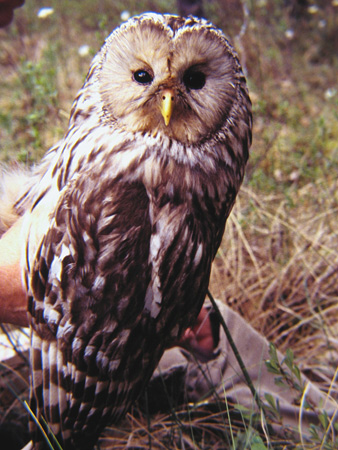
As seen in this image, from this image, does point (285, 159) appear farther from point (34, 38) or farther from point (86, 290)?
point (34, 38)

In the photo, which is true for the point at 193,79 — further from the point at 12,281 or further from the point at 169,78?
the point at 12,281

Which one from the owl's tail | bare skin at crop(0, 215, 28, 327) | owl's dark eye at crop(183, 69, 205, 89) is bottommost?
bare skin at crop(0, 215, 28, 327)

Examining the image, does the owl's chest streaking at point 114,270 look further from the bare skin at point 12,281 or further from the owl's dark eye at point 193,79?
the owl's dark eye at point 193,79

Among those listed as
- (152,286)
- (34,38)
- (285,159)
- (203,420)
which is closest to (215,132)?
(152,286)

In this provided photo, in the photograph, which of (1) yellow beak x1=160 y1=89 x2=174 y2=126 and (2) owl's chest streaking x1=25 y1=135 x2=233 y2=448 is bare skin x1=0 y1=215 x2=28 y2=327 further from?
(1) yellow beak x1=160 y1=89 x2=174 y2=126

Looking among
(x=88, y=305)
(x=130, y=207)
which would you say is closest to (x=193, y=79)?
(x=130, y=207)

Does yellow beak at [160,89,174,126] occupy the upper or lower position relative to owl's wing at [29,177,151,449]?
upper

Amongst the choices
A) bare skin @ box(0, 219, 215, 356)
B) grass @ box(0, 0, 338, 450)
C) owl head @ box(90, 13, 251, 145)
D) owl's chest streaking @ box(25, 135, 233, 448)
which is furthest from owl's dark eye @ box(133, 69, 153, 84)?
grass @ box(0, 0, 338, 450)

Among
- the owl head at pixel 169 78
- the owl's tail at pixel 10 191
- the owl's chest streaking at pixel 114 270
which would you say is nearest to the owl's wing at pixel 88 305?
the owl's chest streaking at pixel 114 270
